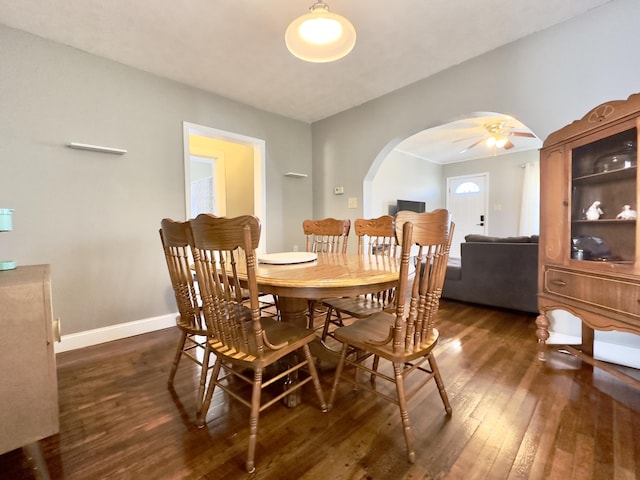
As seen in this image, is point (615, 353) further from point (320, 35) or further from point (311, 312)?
point (320, 35)

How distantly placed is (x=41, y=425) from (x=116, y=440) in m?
0.31

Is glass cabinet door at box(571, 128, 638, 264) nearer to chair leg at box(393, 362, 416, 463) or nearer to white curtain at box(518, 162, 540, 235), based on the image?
chair leg at box(393, 362, 416, 463)

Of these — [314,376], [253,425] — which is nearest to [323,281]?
[314,376]

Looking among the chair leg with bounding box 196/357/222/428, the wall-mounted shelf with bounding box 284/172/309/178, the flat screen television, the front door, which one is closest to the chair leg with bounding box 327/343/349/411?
the chair leg with bounding box 196/357/222/428

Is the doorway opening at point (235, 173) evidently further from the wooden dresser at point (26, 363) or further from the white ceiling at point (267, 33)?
the wooden dresser at point (26, 363)

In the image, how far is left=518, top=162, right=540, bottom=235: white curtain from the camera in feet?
18.8

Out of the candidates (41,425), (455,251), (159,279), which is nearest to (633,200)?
(41,425)

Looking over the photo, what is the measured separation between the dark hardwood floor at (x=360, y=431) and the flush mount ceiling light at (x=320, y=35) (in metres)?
2.00

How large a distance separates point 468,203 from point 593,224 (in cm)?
544

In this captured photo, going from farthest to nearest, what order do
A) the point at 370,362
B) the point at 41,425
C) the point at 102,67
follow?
the point at 102,67 → the point at 370,362 → the point at 41,425

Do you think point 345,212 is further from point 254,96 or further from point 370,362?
point 370,362

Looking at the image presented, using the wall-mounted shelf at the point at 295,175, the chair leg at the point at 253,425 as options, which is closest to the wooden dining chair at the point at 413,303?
the chair leg at the point at 253,425

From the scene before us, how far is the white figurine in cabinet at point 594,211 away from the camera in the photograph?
5.87 ft

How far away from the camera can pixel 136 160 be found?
8.57 feet
